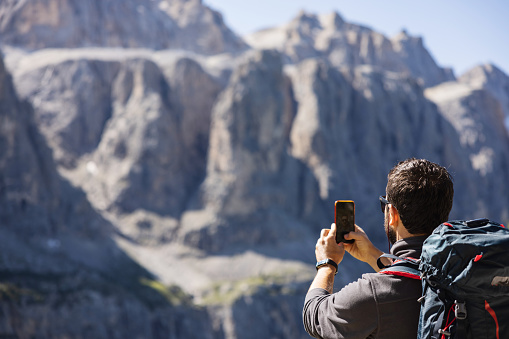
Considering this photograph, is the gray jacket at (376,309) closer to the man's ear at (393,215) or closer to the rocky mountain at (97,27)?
the man's ear at (393,215)

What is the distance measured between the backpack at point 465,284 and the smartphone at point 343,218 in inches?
46.2

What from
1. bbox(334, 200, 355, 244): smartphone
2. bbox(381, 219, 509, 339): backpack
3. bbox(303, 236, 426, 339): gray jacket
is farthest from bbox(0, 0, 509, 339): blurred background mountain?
bbox(381, 219, 509, 339): backpack

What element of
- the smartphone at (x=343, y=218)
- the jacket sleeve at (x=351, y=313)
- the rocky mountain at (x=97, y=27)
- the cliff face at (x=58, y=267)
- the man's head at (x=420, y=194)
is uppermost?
the rocky mountain at (x=97, y=27)

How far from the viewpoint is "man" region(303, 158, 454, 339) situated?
4.43 m

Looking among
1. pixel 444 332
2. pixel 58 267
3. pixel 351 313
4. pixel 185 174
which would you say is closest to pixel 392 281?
pixel 351 313

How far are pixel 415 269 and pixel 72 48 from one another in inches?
6582

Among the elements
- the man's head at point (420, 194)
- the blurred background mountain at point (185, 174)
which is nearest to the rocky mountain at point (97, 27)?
the blurred background mountain at point (185, 174)

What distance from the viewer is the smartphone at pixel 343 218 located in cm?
541

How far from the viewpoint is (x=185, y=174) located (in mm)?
122750

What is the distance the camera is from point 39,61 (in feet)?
452

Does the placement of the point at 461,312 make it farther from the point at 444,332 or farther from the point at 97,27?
the point at 97,27

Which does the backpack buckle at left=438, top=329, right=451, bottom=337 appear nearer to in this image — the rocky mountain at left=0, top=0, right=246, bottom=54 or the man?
the man

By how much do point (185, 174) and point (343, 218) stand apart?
118m

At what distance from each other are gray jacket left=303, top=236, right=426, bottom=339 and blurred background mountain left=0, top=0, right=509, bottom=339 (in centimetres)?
7670
